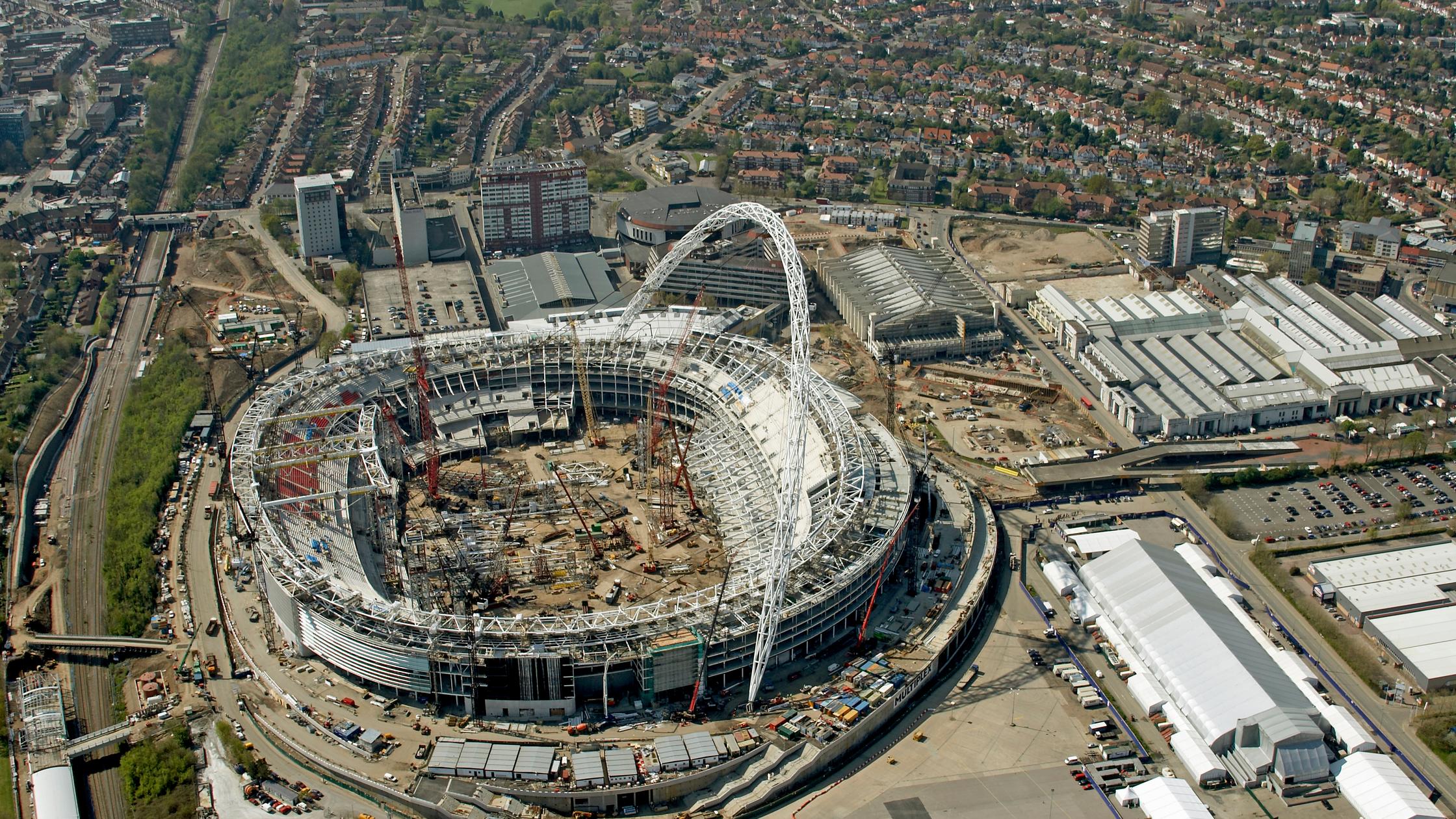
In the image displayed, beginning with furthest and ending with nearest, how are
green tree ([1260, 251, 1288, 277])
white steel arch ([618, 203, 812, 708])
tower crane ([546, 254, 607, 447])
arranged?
green tree ([1260, 251, 1288, 277])
tower crane ([546, 254, 607, 447])
white steel arch ([618, 203, 812, 708])

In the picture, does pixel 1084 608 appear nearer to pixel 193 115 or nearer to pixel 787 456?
pixel 787 456

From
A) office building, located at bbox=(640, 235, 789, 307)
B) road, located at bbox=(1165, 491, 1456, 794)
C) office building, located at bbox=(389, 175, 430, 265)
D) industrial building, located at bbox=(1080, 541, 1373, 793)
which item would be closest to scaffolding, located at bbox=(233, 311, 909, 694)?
office building, located at bbox=(640, 235, 789, 307)

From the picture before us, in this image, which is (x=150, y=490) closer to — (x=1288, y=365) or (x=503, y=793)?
(x=503, y=793)

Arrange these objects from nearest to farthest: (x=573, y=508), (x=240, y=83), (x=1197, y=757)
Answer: (x=1197, y=757) → (x=573, y=508) → (x=240, y=83)

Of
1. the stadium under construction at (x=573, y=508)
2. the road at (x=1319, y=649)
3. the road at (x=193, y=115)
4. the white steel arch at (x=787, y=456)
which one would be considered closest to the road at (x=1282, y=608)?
the road at (x=1319, y=649)

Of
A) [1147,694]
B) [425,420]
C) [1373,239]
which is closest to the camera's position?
[1147,694]

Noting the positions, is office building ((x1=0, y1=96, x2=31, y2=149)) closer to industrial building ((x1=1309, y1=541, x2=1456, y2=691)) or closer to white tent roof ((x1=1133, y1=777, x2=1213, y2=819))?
industrial building ((x1=1309, y1=541, x2=1456, y2=691))

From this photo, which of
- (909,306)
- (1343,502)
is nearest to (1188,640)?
(1343,502)

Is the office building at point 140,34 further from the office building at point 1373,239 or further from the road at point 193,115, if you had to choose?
the office building at point 1373,239
